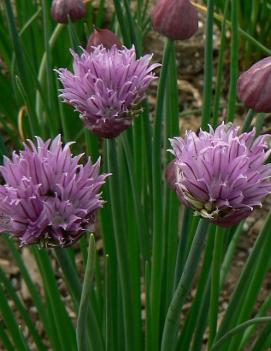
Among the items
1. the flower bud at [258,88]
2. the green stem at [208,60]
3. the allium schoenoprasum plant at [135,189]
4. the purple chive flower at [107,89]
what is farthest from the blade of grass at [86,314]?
the green stem at [208,60]

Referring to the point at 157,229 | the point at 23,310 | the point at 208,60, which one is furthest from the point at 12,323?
the point at 208,60

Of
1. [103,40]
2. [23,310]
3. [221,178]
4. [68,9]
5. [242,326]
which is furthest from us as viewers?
[23,310]

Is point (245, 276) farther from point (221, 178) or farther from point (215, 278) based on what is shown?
point (221, 178)

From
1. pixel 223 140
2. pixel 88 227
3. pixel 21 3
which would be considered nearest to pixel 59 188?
pixel 88 227

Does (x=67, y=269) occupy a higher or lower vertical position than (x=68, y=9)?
lower

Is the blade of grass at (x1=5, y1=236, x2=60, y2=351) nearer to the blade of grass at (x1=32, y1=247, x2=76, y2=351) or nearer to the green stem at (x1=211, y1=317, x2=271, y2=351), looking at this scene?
the blade of grass at (x1=32, y1=247, x2=76, y2=351)

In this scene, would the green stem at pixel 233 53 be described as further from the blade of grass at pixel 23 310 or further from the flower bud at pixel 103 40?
the blade of grass at pixel 23 310

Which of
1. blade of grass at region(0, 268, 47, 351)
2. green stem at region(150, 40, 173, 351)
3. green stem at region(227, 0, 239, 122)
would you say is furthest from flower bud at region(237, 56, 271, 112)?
blade of grass at region(0, 268, 47, 351)
